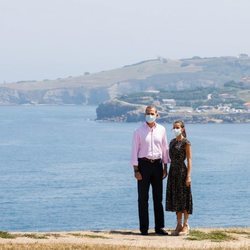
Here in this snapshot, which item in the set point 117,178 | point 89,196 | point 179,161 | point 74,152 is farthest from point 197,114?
point 179,161

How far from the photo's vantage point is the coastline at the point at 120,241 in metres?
10.6

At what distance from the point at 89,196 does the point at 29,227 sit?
38.9 ft

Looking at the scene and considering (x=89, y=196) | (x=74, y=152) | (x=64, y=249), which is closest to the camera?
(x=64, y=249)

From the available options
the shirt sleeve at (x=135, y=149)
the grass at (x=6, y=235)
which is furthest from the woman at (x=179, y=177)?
the grass at (x=6, y=235)

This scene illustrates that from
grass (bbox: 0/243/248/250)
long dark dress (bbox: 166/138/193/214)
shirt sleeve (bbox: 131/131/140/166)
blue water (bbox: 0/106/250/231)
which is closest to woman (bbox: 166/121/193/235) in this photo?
long dark dress (bbox: 166/138/193/214)

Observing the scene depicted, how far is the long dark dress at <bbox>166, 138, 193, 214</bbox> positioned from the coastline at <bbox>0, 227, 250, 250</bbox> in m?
0.45

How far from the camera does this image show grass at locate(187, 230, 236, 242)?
38.5 ft

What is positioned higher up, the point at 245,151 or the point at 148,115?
the point at 148,115

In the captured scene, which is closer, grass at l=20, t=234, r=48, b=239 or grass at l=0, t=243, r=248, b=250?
grass at l=0, t=243, r=248, b=250

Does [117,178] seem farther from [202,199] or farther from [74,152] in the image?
[74,152]

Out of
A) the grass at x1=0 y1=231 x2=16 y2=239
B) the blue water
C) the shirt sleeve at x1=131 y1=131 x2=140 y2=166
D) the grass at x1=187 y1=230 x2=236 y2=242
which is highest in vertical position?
the shirt sleeve at x1=131 y1=131 x2=140 y2=166

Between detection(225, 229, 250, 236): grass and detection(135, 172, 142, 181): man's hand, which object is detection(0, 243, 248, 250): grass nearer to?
detection(135, 172, 142, 181): man's hand

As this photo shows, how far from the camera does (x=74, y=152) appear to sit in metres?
94.9

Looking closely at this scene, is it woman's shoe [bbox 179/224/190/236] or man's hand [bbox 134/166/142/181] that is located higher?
man's hand [bbox 134/166/142/181]
